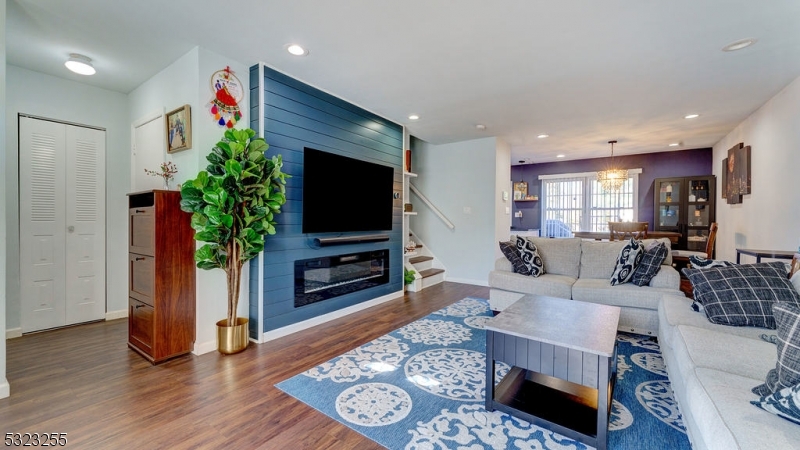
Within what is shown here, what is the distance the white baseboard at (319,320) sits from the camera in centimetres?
303

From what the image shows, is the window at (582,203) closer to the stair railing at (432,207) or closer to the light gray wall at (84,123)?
the stair railing at (432,207)

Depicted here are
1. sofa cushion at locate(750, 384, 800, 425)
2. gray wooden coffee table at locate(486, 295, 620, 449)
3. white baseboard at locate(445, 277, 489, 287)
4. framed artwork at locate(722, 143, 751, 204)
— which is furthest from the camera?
white baseboard at locate(445, 277, 489, 287)

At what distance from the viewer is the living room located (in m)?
2.49

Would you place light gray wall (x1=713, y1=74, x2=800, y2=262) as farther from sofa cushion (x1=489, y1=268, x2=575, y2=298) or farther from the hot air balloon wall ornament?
the hot air balloon wall ornament

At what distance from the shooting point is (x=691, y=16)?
211cm

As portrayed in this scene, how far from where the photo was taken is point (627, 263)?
316 cm

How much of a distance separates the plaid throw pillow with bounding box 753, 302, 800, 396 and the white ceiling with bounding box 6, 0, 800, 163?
1.89 meters

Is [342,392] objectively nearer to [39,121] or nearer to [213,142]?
[213,142]

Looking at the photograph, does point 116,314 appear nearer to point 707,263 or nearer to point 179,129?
point 179,129

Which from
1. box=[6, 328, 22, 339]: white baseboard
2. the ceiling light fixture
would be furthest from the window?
box=[6, 328, 22, 339]: white baseboard

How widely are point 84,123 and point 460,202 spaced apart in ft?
16.4

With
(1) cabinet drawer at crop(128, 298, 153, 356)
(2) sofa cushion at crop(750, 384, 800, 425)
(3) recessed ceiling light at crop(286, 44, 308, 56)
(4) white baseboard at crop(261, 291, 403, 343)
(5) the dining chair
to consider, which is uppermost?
(3) recessed ceiling light at crop(286, 44, 308, 56)

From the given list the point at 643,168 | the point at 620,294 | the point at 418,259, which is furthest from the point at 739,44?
the point at 643,168

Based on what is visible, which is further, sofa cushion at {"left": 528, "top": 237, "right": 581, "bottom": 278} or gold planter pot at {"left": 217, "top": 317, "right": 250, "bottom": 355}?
sofa cushion at {"left": 528, "top": 237, "right": 581, "bottom": 278}
